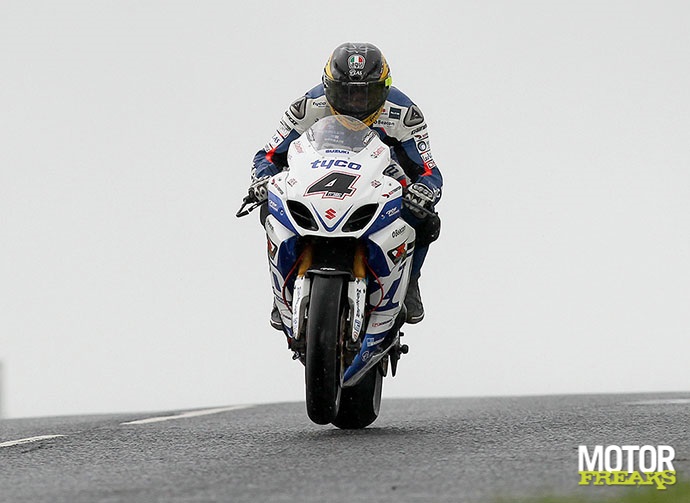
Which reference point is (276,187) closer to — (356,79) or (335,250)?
(335,250)

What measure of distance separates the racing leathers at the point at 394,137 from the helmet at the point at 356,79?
14cm

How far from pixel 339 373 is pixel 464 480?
6.41ft

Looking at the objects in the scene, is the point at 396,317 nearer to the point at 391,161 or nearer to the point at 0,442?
the point at 391,161

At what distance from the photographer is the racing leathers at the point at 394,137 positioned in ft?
24.7

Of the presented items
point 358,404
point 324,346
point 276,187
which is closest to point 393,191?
point 276,187

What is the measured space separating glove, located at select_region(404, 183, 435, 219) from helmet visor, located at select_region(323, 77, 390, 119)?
0.54 meters

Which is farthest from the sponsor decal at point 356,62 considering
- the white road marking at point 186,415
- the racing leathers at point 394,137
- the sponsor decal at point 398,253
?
the white road marking at point 186,415

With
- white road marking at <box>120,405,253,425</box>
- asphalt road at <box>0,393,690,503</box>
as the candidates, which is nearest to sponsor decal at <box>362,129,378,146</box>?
asphalt road at <box>0,393,690,503</box>

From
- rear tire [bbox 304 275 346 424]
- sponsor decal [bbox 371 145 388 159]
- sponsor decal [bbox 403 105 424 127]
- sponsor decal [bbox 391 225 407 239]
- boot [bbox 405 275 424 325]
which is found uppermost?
sponsor decal [bbox 403 105 424 127]

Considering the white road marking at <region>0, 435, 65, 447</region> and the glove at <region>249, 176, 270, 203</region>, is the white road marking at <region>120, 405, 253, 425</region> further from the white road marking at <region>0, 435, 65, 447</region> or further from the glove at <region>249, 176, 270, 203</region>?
the glove at <region>249, 176, 270, 203</region>

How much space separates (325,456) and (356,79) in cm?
230

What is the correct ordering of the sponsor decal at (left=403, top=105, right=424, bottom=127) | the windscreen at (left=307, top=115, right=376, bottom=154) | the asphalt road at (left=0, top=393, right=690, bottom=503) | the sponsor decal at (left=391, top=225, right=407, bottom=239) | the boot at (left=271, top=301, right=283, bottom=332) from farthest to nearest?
the sponsor decal at (left=403, top=105, right=424, bottom=127)
the boot at (left=271, top=301, right=283, bottom=332)
the windscreen at (left=307, top=115, right=376, bottom=154)
the sponsor decal at (left=391, top=225, right=407, bottom=239)
the asphalt road at (left=0, top=393, right=690, bottom=503)

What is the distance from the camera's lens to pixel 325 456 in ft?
18.8

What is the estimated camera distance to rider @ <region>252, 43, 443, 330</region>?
7.24 m
